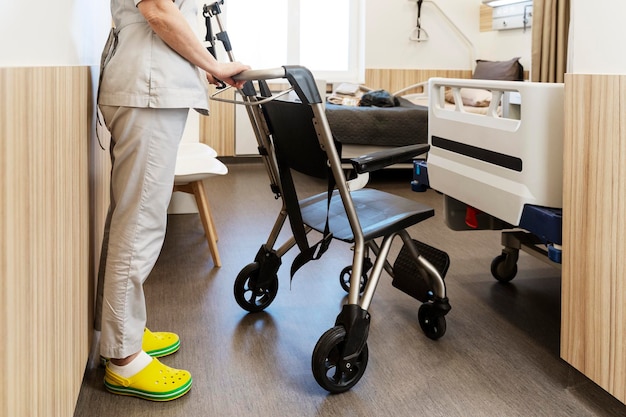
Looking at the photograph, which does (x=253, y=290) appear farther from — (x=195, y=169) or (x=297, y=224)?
(x=195, y=169)

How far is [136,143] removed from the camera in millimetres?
1647

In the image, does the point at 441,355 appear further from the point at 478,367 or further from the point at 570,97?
the point at 570,97

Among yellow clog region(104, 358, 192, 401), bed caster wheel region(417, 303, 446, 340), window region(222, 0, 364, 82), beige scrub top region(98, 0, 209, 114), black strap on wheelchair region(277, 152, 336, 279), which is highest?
window region(222, 0, 364, 82)

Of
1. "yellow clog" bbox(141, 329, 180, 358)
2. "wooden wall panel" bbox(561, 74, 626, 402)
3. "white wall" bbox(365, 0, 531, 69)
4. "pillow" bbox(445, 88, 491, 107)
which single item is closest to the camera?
"wooden wall panel" bbox(561, 74, 626, 402)

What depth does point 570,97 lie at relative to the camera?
1689mm

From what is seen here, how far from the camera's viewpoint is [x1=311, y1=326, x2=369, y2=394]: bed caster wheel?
175cm

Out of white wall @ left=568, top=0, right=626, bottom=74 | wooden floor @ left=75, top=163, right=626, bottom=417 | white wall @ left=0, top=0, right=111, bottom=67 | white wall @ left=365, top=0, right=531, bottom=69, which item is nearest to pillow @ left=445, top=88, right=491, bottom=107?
white wall @ left=365, top=0, right=531, bottom=69

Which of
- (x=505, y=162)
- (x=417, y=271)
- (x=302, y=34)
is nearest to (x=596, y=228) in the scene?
(x=505, y=162)

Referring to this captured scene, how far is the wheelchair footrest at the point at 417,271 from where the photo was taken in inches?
84.7

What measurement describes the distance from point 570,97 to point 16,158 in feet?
4.20

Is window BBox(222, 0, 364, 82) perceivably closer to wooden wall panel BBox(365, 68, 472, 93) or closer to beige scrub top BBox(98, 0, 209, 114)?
wooden wall panel BBox(365, 68, 472, 93)

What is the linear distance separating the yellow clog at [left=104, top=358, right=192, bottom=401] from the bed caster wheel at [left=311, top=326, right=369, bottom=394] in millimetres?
349

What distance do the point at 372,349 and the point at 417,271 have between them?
291mm

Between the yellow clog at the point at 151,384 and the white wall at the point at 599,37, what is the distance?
1.27 meters
